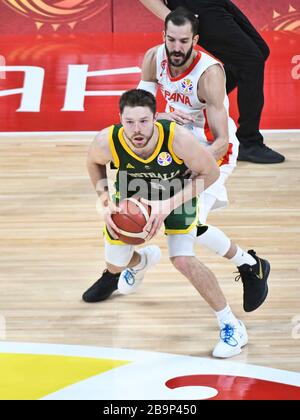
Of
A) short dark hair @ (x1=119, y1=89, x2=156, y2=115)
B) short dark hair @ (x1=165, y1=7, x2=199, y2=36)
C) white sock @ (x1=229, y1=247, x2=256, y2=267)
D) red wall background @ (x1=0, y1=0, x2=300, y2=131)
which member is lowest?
white sock @ (x1=229, y1=247, x2=256, y2=267)

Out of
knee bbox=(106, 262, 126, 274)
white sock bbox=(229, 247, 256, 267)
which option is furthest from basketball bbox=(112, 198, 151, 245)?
white sock bbox=(229, 247, 256, 267)

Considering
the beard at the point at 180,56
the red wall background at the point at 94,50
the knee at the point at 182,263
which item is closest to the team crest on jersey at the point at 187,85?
the beard at the point at 180,56

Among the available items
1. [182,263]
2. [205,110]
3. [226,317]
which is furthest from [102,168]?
[226,317]

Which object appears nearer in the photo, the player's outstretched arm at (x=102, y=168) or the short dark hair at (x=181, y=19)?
the player's outstretched arm at (x=102, y=168)

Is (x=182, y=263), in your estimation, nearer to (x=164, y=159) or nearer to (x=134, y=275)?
(x=164, y=159)

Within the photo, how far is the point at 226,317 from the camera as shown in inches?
201

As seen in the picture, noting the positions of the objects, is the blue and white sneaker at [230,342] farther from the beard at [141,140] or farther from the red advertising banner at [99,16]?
the red advertising banner at [99,16]

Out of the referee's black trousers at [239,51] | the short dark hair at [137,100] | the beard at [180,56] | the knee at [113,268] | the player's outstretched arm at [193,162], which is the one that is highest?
the referee's black trousers at [239,51]

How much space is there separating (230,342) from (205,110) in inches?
56.7

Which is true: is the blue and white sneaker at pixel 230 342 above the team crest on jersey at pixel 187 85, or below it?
below

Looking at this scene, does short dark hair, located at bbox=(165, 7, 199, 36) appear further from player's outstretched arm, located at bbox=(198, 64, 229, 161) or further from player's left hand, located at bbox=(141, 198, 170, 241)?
player's left hand, located at bbox=(141, 198, 170, 241)

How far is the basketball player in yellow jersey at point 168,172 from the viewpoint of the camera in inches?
190

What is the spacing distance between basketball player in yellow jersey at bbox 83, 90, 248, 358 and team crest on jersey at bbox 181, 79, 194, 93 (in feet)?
2.56

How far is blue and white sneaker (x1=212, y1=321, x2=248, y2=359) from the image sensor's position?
505 cm
